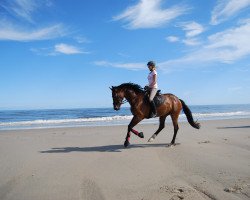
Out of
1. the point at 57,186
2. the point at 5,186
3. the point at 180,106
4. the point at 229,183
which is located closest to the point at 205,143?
the point at 180,106

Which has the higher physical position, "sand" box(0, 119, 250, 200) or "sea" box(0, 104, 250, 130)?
"sea" box(0, 104, 250, 130)

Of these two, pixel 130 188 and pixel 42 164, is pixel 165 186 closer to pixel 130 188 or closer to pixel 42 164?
pixel 130 188

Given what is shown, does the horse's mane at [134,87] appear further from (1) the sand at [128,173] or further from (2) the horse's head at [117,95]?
(1) the sand at [128,173]

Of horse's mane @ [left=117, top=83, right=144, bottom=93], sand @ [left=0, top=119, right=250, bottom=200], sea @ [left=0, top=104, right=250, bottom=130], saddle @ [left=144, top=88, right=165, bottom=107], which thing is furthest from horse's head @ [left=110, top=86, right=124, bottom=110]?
sea @ [left=0, top=104, right=250, bottom=130]

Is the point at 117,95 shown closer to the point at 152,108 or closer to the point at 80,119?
the point at 152,108

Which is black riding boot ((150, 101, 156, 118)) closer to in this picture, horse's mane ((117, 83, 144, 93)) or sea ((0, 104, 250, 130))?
horse's mane ((117, 83, 144, 93))

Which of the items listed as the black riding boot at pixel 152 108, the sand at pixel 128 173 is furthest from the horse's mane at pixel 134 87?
the sand at pixel 128 173

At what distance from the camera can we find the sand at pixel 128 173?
4594 mm

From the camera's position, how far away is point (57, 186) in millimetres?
5031

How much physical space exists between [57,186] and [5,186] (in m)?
0.91

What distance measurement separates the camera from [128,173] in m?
5.79

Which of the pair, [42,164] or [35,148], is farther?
[35,148]

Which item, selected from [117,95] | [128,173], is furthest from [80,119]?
[128,173]

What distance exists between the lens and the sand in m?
4.59
